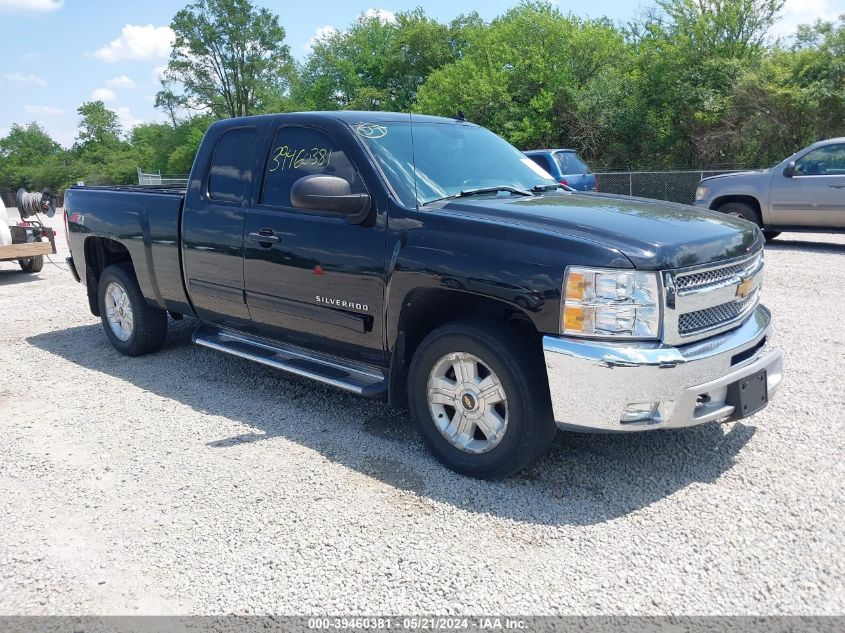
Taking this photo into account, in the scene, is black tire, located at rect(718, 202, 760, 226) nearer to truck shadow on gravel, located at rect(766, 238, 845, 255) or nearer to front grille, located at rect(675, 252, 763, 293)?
truck shadow on gravel, located at rect(766, 238, 845, 255)

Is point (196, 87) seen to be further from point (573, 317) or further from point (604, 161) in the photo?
point (573, 317)

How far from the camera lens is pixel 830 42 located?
21.1 m

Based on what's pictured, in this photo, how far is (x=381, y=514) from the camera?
350cm

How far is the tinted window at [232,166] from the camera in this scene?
5.06m

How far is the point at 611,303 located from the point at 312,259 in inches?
77.8

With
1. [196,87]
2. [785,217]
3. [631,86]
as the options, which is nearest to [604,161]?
[631,86]

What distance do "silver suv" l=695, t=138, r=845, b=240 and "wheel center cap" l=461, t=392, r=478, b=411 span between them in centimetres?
1038

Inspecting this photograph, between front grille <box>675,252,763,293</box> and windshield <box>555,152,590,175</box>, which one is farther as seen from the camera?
windshield <box>555,152,590,175</box>

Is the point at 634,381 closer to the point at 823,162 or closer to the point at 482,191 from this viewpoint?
the point at 482,191

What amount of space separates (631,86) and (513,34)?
208 inches

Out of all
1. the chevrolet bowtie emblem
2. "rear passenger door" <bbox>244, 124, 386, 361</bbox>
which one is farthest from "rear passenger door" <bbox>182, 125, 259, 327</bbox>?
the chevrolet bowtie emblem

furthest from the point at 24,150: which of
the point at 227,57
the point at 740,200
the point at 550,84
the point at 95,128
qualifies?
the point at 740,200

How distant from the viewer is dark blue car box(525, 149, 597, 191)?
1673cm

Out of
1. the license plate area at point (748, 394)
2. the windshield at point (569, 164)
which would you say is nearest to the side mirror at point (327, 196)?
the license plate area at point (748, 394)
